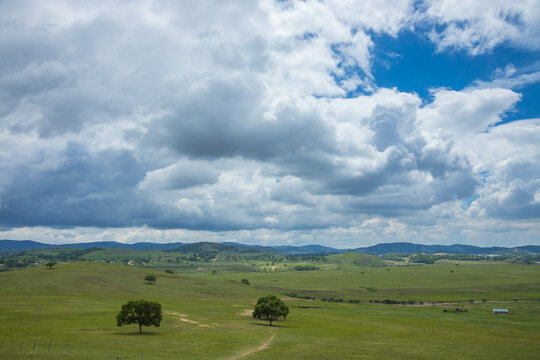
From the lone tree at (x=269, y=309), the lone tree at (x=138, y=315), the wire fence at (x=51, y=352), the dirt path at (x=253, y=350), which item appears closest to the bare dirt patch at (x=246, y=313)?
the lone tree at (x=269, y=309)

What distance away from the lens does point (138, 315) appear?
8825 cm

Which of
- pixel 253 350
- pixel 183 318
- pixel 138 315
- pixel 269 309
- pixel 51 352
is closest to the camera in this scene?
pixel 51 352

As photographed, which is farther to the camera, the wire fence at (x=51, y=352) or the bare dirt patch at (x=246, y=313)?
the bare dirt patch at (x=246, y=313)

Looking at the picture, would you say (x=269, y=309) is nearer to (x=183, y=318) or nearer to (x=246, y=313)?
(x=246, y=313)

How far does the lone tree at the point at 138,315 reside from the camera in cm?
8738

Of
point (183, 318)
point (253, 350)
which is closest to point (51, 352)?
point (253, 350)

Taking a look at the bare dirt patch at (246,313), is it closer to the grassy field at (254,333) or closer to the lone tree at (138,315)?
the grassy field at (254,333)

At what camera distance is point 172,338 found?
7944 cm

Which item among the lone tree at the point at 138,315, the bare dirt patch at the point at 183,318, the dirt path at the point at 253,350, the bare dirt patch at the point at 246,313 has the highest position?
the lone tree at the point at 138,315

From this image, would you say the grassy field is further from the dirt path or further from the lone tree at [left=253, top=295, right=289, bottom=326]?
the lone tree at [left=253, top=295, right=289, bottom=326]

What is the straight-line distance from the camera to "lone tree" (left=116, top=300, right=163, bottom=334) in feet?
287

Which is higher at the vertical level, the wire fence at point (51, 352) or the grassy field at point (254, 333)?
the wire fence at point (51, 352)

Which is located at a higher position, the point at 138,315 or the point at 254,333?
the point at 138,315

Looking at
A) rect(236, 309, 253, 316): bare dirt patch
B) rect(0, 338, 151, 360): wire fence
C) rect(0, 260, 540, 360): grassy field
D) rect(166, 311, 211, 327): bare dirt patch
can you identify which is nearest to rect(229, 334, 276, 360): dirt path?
rect(0, 260, 540, 360): grassy field
